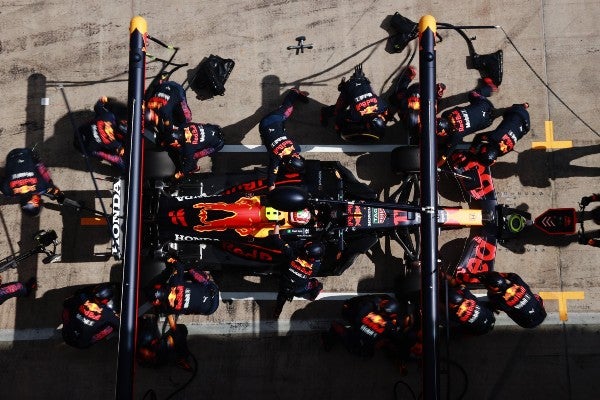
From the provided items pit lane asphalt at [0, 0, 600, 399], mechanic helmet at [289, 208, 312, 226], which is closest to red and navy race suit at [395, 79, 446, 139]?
pit lane asphalt at [0, 0, 600, 399]

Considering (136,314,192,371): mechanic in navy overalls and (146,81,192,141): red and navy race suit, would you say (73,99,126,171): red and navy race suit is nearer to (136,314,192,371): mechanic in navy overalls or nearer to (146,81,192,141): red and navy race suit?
(146,81,192,141): red and navy race suit

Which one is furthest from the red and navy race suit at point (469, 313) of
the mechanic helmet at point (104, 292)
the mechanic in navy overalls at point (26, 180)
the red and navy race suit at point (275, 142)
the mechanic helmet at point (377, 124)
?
the mechanic in navy overalls at point (26, 180)

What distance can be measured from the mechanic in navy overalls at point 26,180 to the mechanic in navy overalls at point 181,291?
7.03 ft

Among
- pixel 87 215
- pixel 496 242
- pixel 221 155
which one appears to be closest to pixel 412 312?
pixel 496 242

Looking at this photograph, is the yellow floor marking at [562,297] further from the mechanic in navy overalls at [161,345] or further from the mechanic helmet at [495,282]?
the mechanic in navy overalls at [161,345]

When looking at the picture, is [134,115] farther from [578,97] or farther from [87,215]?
[578,97]

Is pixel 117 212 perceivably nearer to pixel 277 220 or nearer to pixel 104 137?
pixel 104 137

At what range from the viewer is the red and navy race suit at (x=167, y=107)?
7.13 m

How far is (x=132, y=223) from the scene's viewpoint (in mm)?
5223

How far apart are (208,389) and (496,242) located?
487cm

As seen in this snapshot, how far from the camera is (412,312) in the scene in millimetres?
7305

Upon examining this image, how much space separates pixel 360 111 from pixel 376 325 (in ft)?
9.63

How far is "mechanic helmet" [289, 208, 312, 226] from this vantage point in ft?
21.0

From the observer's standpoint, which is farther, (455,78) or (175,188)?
(455,78)
